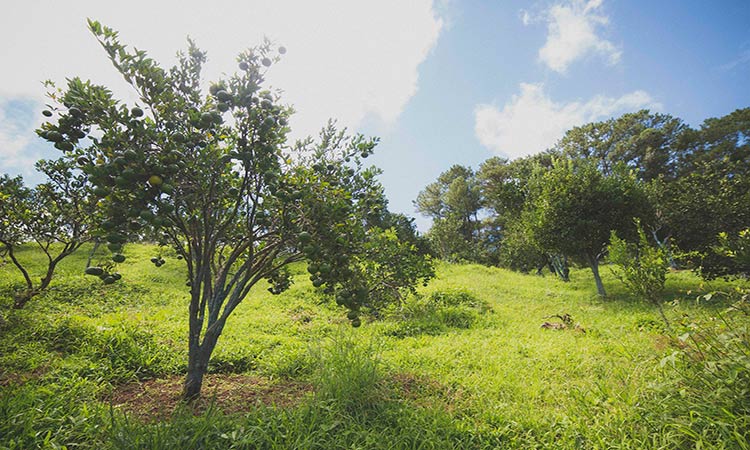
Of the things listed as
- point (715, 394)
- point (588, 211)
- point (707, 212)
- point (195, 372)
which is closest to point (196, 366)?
point (195, 372)

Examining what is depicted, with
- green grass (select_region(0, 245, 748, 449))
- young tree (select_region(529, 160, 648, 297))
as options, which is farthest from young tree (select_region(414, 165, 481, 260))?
green grass (select_region(0, 245, 748, 449))

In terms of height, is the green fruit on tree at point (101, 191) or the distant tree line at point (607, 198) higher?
the distant tree line at point (607, 198)

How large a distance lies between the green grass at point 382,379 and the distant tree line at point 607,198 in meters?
4.04

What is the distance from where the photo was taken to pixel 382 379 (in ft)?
14.2

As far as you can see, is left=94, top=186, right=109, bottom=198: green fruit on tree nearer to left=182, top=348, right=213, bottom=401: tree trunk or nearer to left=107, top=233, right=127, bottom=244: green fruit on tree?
left=107, top=233, right=127, bottom=244: green fruit on tree

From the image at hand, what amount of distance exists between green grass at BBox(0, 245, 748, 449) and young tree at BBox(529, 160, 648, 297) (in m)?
3.70

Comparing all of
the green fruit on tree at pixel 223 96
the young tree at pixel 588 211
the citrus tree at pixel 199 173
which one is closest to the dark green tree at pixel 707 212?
the young tree at pixel 588 211

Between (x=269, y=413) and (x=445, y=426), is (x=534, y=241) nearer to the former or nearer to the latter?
(x=445, y=426)

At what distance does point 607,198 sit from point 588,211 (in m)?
0.95

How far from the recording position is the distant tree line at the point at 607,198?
12.1 m

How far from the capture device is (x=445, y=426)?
11.1ft

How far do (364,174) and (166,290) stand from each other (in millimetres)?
11638

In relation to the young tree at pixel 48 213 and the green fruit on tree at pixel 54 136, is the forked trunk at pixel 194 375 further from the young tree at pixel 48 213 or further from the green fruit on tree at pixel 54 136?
the young tree at pixel 48 213

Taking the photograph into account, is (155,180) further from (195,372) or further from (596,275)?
(596,275)
